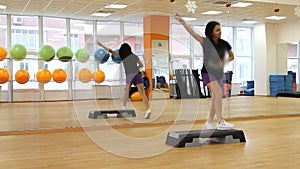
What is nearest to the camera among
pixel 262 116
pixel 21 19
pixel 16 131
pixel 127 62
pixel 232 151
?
pixel 232 151

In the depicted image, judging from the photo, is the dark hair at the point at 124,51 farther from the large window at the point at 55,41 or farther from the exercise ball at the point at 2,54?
the exercise ball at the point at 2,54

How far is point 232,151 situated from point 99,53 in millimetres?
3425

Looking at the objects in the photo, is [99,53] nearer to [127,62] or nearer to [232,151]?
[127,62]

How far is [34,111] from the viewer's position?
6078 mm

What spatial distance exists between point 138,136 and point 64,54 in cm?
227

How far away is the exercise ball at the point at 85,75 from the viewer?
6.07 metres

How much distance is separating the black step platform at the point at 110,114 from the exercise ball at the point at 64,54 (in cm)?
101

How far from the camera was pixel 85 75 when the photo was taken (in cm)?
610

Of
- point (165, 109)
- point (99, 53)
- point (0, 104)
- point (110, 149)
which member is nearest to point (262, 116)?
point (165, 109)

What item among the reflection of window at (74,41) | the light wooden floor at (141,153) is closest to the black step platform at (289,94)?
the light wooden floor at (141,153)

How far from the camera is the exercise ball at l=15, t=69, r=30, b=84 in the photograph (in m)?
5.59

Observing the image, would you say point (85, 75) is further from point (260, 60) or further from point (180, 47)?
point (260, 60)

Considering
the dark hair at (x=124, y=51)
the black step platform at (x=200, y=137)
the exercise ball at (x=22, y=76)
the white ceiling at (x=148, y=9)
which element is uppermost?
the white ceiling at (x=148, y=9)

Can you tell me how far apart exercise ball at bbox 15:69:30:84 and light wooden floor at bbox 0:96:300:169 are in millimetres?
626
